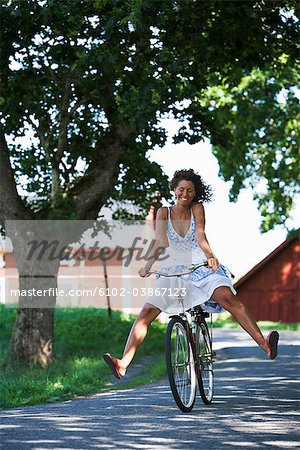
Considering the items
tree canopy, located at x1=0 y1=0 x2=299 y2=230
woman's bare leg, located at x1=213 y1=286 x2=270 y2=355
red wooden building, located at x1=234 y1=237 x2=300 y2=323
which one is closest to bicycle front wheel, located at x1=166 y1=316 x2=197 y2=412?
woman's bare leg, located at x1=213 y1=286 x2=270 y2=355

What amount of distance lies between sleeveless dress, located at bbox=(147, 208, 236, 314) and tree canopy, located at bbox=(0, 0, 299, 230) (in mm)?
5710

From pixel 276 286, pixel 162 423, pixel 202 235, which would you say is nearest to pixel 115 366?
pixel 162 423

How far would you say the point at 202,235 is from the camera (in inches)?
364

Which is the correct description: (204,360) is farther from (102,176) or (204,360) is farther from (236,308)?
(102,176)

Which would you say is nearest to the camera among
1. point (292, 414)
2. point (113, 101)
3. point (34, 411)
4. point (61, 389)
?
point (292, 414)

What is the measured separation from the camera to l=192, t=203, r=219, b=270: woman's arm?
9047 millimetres

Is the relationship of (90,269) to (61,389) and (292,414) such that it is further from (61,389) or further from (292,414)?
(292,414)

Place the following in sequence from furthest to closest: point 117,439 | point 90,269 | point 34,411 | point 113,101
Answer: point 90,269 < point 113,101 < point 34,411 < point 117,439

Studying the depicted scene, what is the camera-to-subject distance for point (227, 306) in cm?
925

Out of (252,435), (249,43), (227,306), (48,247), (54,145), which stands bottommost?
(252,435)

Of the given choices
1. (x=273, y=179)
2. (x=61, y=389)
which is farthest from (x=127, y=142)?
(x=273, y=179)

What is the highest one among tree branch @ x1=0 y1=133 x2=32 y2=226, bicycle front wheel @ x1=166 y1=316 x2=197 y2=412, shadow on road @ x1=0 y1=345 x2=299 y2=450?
tree branch @ x1=0 y1=133 x2=32 y2=226

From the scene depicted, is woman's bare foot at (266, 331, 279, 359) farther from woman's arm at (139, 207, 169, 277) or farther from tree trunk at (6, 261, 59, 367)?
tree trunk at (6, 261, 59, 367)

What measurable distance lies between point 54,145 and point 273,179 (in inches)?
586
